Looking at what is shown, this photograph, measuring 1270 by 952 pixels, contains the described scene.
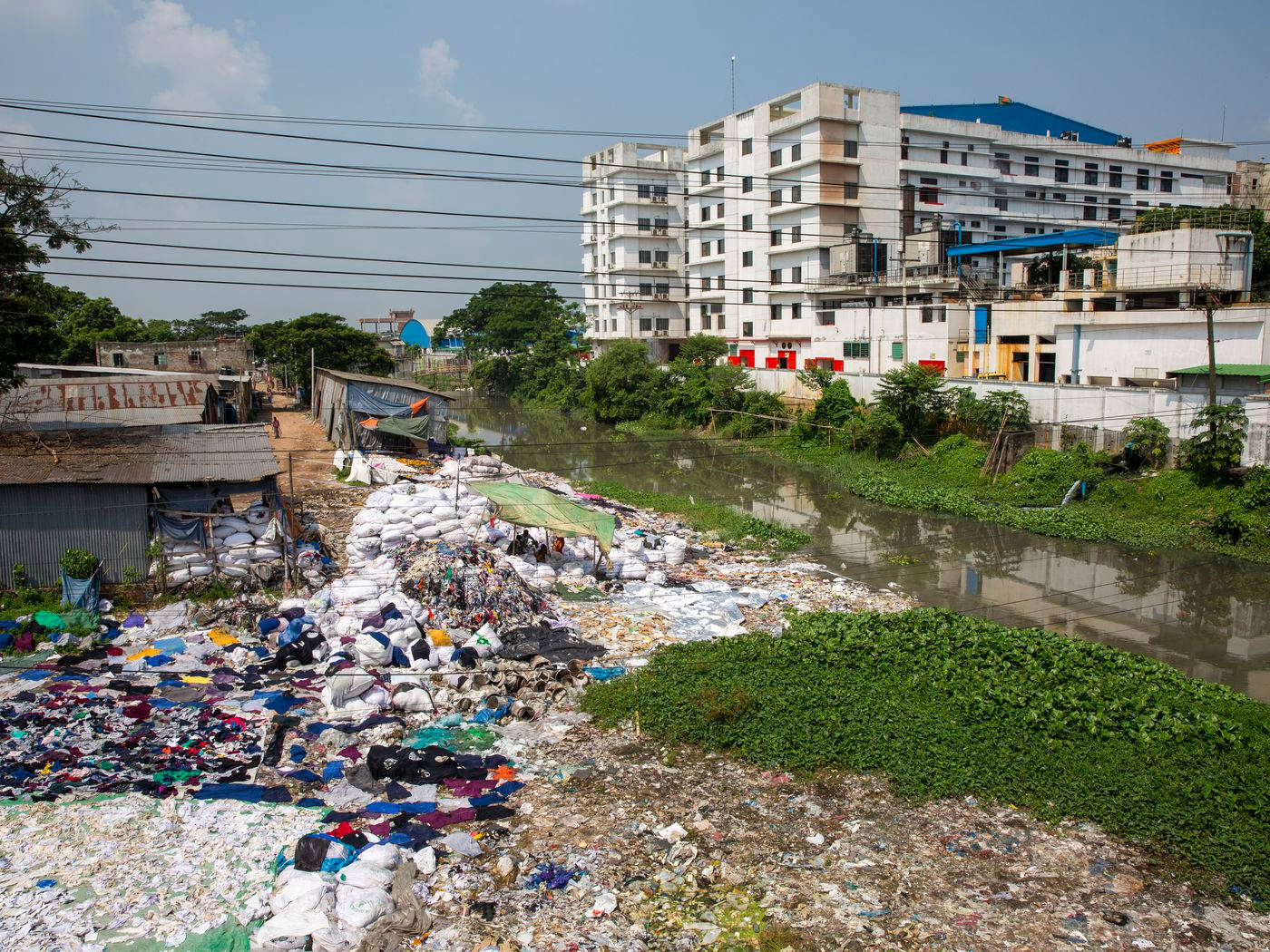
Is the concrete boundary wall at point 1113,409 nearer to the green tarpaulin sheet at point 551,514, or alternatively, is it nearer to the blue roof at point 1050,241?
the blue roof at point 1050,241

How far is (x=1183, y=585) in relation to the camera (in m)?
15.1

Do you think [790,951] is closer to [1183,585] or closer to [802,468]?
[1183,585]

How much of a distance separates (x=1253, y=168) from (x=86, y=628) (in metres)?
46.1

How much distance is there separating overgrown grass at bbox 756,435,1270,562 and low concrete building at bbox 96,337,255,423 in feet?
68.4

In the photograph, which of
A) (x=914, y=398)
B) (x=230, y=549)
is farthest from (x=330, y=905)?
(x=914, y=398)

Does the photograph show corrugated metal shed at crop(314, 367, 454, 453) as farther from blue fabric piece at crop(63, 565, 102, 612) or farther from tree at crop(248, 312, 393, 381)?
tree at crop(248, 312, 393, 381)

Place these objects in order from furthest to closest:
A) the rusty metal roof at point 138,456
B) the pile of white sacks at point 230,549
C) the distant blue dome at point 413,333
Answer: the distant blue dome at point 413,333 → the pile of white sacks at point 230,549 → the rusty metal roof at point 138,456

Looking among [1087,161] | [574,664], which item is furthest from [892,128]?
[574,664]

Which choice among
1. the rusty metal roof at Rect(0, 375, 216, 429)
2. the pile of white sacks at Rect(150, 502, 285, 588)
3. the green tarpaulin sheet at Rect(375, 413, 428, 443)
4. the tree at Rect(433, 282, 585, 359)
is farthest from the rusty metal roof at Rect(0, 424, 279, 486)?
the tree at Rect(433, 282, 585, 359)

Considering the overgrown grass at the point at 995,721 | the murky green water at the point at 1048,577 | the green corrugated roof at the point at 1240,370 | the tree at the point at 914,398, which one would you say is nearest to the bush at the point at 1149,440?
the green corrugated roof at the point at 1240,370

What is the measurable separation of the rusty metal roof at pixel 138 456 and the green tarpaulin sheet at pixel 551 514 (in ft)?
11.1

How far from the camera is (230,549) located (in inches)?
Result: 479

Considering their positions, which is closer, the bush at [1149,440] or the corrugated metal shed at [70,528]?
the corrugated metal shed at [70,528]

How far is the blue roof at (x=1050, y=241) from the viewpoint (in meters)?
27.8
